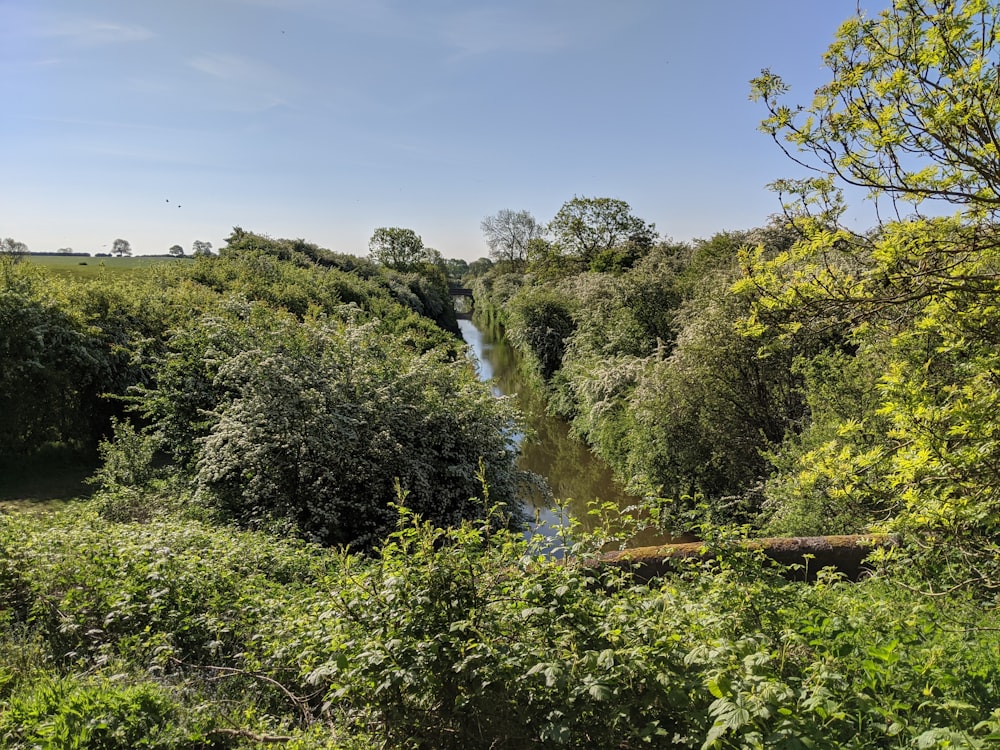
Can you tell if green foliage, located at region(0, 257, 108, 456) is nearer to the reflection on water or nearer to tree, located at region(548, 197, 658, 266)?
the reflection on water

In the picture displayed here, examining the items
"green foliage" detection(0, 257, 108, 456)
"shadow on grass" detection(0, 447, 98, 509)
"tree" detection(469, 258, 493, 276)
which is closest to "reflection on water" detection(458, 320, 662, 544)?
"shadow on grass" detection(0, 447, 98, 509)

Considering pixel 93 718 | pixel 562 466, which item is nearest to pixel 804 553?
pixel 93 718

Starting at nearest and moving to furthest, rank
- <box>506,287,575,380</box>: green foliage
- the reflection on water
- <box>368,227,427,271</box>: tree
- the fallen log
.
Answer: the fallen log
the reflection on water
<box>506,287,575,380</box>: green foliage
<box>368,227,427,271</box>: tree

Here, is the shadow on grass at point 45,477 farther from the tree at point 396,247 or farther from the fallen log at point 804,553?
the tree at point 396,247

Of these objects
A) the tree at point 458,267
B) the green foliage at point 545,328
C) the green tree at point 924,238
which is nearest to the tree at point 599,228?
the green foliage at point 545,328

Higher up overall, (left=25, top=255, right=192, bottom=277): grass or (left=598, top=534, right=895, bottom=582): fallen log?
(left=25, top=255, right=192, bottom=277): grass

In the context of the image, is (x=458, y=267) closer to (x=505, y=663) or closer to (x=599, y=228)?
(x=599, y=228)

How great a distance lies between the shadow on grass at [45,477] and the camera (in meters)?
9.73

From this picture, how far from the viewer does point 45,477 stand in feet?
35.3

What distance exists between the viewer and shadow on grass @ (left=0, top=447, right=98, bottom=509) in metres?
9.73

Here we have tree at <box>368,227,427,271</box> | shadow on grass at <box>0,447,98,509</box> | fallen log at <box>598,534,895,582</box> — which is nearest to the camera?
fallen log at <box>598,534,895,582</box>

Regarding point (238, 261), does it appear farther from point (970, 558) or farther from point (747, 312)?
point (970, 558)

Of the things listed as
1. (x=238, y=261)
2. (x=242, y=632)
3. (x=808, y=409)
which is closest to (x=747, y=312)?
(x=808, y=409)

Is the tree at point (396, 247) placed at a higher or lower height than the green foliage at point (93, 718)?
higher
